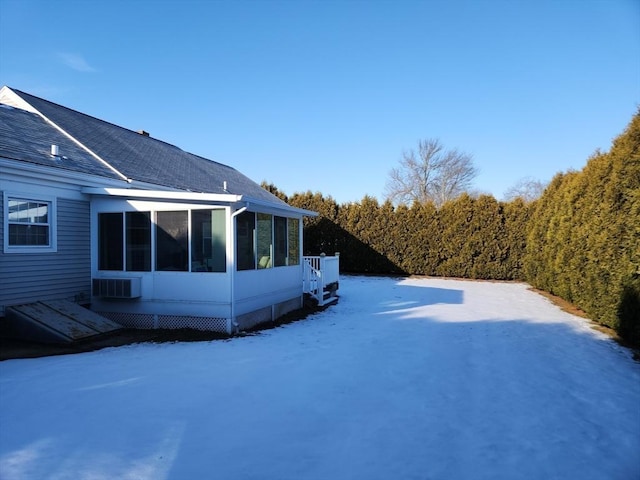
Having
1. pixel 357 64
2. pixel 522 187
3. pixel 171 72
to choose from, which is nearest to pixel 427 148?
pixel 522 187

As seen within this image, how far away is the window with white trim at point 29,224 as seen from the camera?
22.9 feet

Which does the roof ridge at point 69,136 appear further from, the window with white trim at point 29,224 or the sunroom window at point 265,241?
the sunroom window at point 265,241

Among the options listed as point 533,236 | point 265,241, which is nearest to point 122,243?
point 265,241

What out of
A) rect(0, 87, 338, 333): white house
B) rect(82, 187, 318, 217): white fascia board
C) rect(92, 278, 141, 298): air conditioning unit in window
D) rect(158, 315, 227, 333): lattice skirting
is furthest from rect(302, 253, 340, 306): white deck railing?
rect(92, 278, 141, 298): air conditioning unit in window

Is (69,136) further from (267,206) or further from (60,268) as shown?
(267,206)

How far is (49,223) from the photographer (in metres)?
7.61

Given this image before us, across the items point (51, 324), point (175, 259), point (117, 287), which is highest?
point (175, 259)

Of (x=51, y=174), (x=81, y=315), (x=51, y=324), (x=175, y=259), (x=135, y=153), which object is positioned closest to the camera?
(x=51, y=324)

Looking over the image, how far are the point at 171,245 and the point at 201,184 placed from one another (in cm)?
534

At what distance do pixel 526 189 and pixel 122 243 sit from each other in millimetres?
48805

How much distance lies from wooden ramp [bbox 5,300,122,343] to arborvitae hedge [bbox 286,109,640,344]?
9.68 meters

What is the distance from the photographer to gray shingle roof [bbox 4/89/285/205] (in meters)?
10.1

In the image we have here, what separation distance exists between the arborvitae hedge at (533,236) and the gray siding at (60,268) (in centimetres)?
1074

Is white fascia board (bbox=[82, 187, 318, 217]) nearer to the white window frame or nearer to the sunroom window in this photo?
the sunroom window
